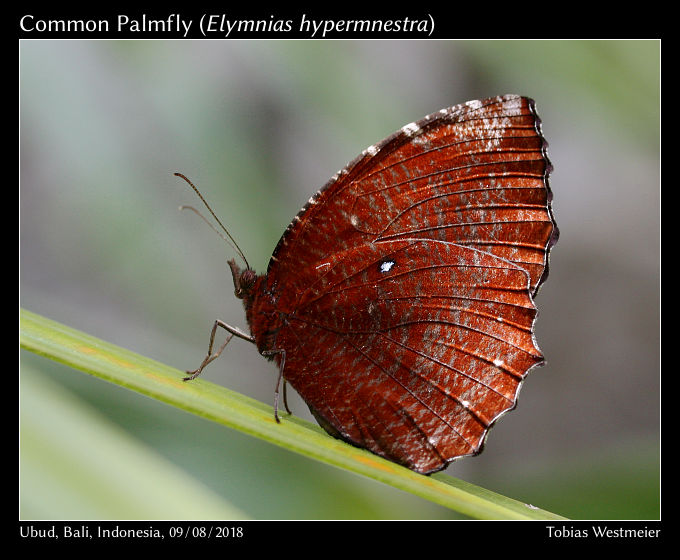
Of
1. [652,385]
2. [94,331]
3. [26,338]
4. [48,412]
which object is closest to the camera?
[26,338]

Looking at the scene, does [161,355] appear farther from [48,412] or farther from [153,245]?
[48,412]

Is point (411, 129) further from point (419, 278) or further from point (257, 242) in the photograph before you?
point (257, 242)

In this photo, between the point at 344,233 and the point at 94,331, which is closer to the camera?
the point at 344,233

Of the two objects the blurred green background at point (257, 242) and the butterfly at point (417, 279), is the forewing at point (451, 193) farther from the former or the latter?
the blurred green background at point (257, 242)

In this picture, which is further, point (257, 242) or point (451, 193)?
point (257, 242)

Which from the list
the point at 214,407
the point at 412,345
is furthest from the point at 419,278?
the point at 214,407

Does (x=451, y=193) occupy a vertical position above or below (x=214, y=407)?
above

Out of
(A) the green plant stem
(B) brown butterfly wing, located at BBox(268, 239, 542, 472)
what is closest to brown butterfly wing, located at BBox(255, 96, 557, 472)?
(B) brown butterfly wing, located at BBox(268, 239, 542, 472)

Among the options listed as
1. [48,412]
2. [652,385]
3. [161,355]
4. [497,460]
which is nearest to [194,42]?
[161,355]
